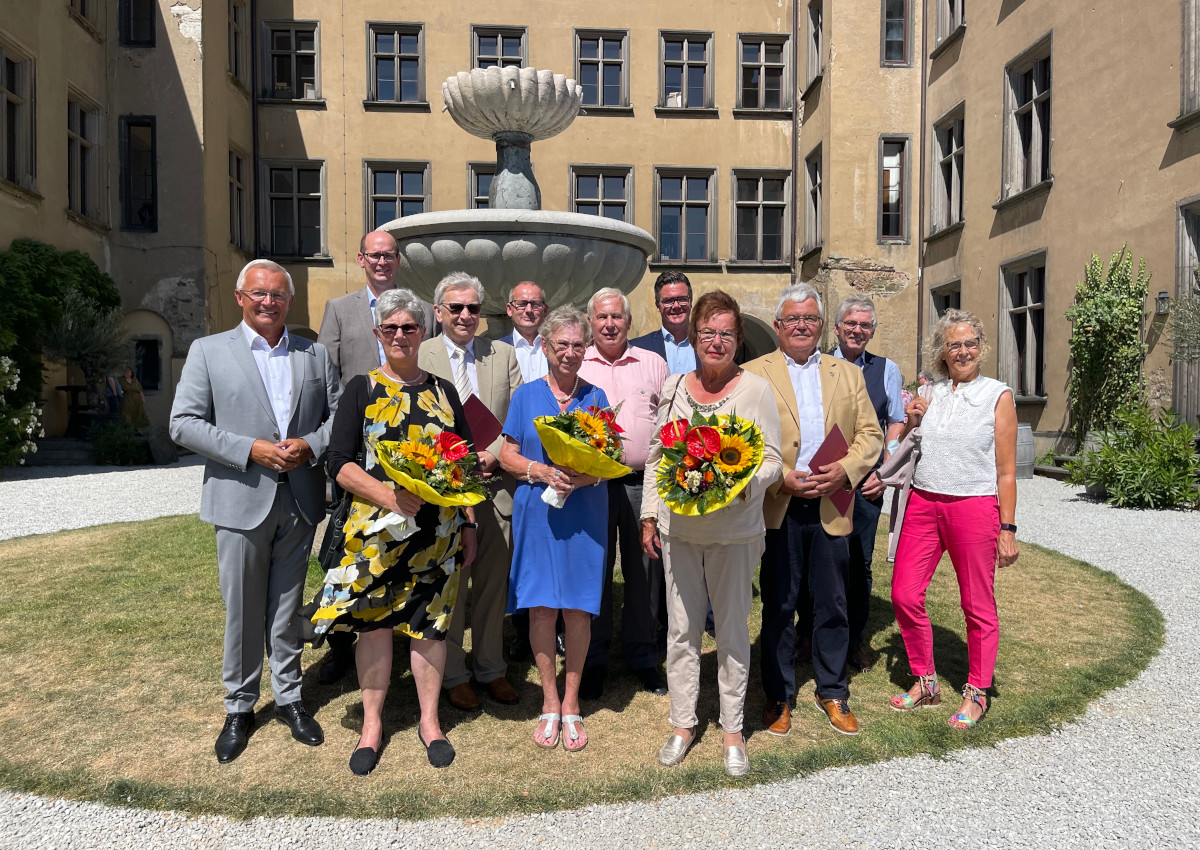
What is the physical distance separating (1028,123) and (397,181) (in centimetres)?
1322

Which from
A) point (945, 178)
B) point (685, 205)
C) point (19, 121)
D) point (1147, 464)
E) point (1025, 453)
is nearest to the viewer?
point (1147, 464)

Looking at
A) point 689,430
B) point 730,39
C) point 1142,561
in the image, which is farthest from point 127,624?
point 730,39

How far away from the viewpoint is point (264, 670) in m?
4.15

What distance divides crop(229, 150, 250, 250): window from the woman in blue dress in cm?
1760

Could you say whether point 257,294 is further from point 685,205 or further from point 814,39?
point 814,39

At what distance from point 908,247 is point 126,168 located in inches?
634

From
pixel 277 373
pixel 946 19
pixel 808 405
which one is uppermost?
pixel 946 19

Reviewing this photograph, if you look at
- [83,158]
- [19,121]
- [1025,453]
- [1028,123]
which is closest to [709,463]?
[1025,453]

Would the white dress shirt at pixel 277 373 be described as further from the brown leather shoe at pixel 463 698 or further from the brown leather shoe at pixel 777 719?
the brown leather shoe at pixel 777 719

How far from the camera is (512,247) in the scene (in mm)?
5996

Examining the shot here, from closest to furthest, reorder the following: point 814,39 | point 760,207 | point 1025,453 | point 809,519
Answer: point 809,519 < point 1025,453 < point 814,39 < point 760,207

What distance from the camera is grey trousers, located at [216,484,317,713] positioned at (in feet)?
10.8

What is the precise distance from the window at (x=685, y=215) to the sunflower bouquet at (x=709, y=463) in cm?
1779

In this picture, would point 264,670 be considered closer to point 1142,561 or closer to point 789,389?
point 789,389
